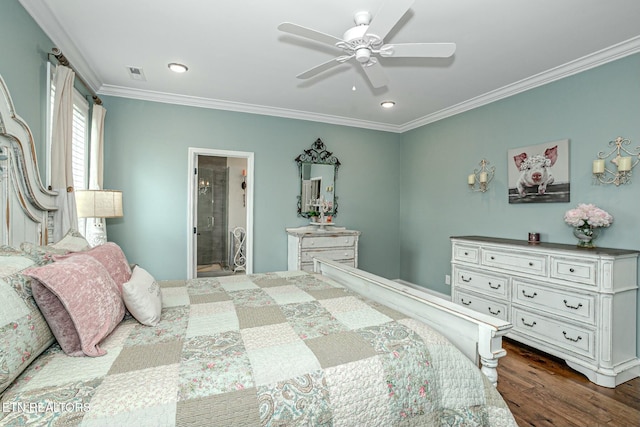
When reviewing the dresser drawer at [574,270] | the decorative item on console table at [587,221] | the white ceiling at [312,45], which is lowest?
the dresser drawer at [574,270]

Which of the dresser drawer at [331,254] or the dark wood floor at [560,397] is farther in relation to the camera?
the dresser drawer at [331,254]

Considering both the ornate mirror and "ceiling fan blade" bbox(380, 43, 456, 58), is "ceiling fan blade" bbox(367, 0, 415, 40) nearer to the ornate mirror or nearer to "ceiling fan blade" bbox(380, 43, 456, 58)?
"ceiling fan blade" bbox(380, 43, 456, 58)

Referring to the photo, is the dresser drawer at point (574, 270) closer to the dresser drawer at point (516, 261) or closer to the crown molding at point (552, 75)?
the dresser drawer at point (516, 261)

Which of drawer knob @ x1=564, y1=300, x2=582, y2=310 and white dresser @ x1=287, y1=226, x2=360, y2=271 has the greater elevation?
white dresser @ x1=287, y1=226, x2=360, y2=271

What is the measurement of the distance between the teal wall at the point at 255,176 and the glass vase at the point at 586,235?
2.56 meters

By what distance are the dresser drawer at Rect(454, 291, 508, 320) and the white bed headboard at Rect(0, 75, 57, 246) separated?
336cm

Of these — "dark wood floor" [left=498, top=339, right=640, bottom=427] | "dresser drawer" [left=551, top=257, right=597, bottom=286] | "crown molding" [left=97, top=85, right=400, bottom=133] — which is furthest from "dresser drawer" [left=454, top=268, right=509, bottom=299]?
"crown molding" [left=97, top=85, right=400, bottom=133]

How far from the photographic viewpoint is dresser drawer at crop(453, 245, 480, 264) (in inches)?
125

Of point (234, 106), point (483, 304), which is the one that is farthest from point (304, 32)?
point (483, 304)

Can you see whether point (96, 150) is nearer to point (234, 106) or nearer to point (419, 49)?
point (234, 106)

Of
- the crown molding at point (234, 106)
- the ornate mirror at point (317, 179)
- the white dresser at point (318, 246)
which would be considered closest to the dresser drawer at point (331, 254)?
the white dresser at point (318, 246)

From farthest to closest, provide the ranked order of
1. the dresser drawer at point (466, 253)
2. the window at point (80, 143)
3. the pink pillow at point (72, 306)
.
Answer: the dresser drawer at point (466, 253)
the window at point (80, 143)
the pink pillow at point (72, 306)

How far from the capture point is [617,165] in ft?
8.23

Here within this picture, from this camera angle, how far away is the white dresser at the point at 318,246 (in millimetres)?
3920
